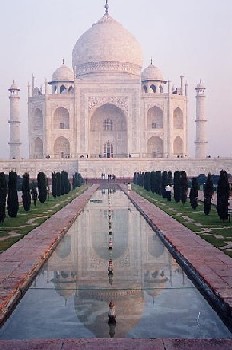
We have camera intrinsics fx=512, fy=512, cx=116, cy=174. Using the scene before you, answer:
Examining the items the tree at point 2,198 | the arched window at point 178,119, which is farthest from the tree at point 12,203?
the arched window at point 178,119

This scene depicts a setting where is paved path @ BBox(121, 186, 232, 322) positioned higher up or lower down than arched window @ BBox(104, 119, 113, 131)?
lower down

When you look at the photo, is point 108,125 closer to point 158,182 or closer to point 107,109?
point 107,109

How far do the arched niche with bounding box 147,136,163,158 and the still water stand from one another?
28369 mm

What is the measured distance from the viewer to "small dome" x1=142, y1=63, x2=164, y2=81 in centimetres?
3747

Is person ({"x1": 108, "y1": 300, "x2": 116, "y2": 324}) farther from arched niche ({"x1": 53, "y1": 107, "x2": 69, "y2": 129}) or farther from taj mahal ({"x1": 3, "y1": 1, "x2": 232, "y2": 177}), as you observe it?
arched niche ({"x1": 53, "y1": 107, "x2": 69, "y2": 129})

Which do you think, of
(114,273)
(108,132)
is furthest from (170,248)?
(108,132)

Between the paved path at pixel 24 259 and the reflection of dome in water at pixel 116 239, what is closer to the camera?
the paved path at pixel 24 259

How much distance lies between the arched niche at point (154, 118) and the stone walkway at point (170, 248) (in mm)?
26644

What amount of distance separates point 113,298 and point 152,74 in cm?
3438

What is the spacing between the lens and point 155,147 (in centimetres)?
3584

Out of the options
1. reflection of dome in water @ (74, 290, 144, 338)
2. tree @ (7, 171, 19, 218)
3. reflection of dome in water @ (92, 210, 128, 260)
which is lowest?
reflection of dome in water @ (74, 290, 144, 338)

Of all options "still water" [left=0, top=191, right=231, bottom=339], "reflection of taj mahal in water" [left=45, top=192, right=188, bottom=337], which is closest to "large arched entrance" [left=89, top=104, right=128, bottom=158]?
"reflection of taj mahal in water" [left=45, top=192, right=188, bottom=337]

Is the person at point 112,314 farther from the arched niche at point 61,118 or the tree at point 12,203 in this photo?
the arched niche at point 61,118

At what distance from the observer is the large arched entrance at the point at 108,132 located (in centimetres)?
Result: 3612
